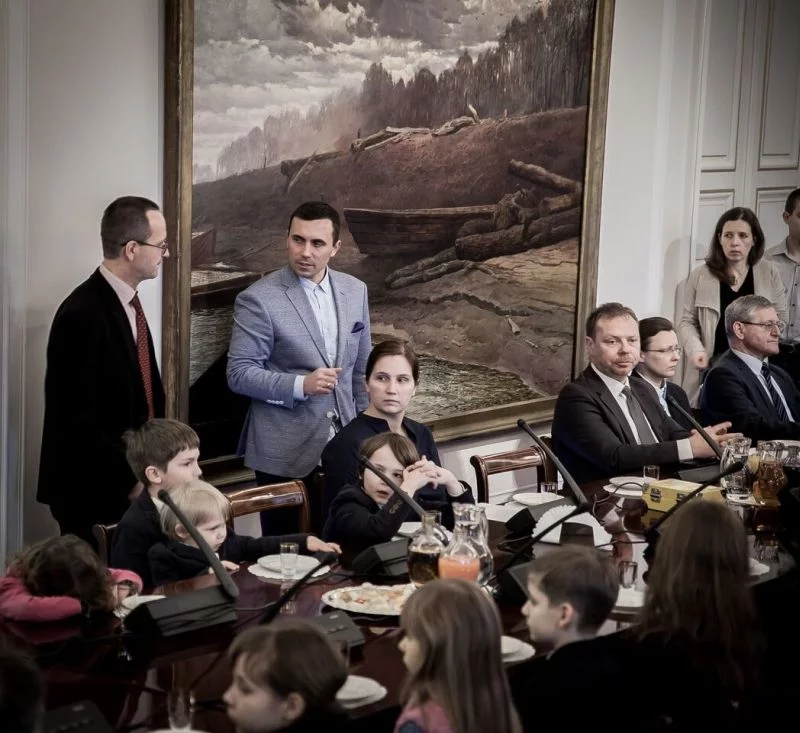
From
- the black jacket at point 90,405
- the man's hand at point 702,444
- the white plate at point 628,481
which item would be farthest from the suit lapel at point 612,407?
the black jacket at point 90,405

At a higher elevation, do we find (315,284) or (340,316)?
(315,284)

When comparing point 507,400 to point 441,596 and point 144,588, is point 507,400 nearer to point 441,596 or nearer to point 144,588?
point 144,588

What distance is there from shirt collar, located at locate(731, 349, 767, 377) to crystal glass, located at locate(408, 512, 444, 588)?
9.44 feet

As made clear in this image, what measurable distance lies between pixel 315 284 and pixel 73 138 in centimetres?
110

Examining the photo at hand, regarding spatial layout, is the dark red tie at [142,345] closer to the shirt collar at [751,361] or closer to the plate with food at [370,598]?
the plate with food at [370,598]

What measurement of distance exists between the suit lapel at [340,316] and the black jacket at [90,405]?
1.02 m

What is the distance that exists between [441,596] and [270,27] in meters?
3.28

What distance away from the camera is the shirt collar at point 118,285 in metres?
4.38

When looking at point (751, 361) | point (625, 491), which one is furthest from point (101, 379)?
point (751, 361)

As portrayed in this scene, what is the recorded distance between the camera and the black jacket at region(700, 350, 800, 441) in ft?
18.0

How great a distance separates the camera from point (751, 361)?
18.7ft

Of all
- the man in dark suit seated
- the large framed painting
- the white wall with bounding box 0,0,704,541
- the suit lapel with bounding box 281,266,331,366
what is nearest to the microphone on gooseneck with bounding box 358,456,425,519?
the white wall with bounding box 0,0,704,541

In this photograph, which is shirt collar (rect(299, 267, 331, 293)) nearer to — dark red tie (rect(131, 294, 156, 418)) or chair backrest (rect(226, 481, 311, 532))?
dark red tie (rect(131, 294, 156, 418))

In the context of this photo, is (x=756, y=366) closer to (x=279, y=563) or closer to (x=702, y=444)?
(x=702, y=444)
